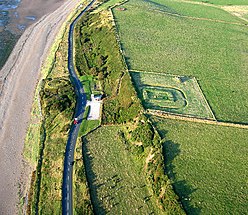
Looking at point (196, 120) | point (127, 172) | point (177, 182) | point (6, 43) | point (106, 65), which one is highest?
point (196, 120)

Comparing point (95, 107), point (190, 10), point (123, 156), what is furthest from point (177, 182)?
point (190, 10)

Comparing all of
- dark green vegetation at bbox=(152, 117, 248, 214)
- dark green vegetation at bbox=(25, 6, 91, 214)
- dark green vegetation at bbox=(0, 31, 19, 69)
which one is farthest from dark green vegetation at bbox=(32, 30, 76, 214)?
dark green vegetation at bbox=(152, 117, 248, 214)

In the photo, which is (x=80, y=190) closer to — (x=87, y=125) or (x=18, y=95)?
(x=87, y=125)

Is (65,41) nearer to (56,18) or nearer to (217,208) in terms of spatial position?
(56,18)

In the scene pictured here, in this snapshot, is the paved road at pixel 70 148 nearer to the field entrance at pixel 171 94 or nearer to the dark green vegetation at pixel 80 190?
the dark green vegetation at pixel 80 190

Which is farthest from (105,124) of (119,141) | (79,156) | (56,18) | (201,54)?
(56,18)

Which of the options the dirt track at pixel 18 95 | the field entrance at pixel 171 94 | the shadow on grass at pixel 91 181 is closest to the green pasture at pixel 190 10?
the dirt track at pixel 18 95

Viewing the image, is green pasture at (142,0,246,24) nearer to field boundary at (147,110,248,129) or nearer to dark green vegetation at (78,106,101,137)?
field boundary at (147,110,248,129)
